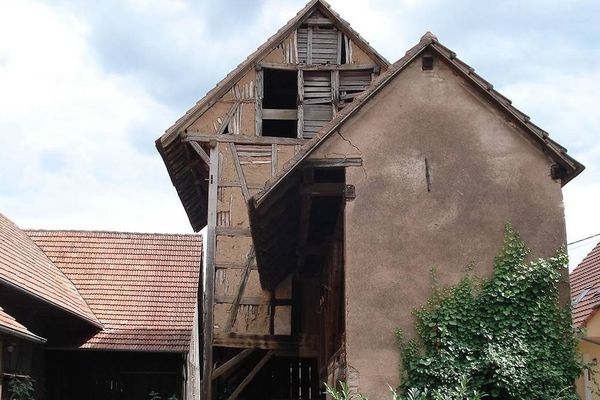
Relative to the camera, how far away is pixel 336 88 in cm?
1705

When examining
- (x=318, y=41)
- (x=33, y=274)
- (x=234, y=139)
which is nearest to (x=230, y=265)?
(x=234, y=139)

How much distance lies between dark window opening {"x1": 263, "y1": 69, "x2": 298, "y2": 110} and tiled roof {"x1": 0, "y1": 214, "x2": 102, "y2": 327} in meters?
6.27

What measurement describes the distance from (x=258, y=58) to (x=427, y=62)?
7.76m

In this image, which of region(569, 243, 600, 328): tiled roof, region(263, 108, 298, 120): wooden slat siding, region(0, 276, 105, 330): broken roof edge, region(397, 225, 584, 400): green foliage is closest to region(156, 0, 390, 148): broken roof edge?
region(263, 108, 298, 120): wooden slat siding

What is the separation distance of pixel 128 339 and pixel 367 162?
9.43 metres

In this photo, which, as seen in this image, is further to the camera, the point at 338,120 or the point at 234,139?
the point at 234,139

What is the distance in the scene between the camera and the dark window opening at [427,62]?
9.76m

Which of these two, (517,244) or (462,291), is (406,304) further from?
(517,244)

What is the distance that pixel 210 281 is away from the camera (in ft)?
52.3

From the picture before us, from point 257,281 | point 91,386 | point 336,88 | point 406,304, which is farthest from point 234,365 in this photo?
point 406,304

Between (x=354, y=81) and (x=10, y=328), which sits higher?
(x=354, y=81)

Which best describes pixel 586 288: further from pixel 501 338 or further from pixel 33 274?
pixel 33 274

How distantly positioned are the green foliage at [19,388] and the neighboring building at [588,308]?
9.87 m

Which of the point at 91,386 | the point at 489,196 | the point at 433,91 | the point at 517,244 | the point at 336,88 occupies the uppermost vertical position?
the point at 336,88
